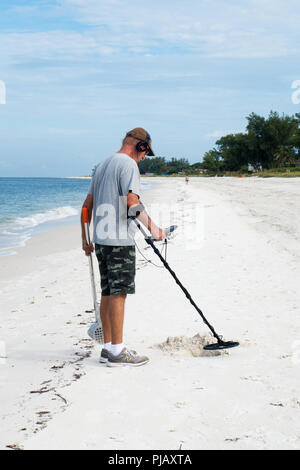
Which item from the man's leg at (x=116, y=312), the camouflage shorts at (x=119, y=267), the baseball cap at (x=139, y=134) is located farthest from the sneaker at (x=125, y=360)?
the baseball cap at (x=139, y=134)

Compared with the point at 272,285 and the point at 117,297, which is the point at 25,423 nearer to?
the point at 117,297

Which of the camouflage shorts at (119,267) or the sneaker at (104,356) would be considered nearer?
the camouflage shorts at (119,267)

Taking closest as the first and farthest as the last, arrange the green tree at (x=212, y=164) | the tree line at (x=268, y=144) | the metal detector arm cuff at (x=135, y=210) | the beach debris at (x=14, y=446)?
the beach debris at (x=14, y=446), the metal detector arm cuff at (x=135, y=210), the tree line at (x=268, y=144), the green tree at (x=212, y=164)

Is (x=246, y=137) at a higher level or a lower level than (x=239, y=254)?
higher

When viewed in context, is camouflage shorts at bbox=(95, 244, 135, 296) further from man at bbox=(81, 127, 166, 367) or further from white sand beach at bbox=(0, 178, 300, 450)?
white sand beach at bbox=(0, 178, 300, 450)

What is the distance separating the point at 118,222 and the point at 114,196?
0.70ft

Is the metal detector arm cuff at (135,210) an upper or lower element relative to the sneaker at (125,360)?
upper

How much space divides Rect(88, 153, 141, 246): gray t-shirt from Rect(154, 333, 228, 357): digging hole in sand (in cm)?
116

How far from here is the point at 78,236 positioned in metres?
15.2

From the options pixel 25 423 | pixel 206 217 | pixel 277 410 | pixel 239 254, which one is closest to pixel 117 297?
pixel 25 423

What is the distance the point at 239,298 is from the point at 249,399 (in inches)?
117

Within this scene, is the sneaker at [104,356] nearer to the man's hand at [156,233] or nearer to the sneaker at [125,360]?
the sneaker at [125,360]

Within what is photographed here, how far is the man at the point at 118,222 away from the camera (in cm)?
379

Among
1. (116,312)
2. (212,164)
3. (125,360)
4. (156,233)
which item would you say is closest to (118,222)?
(156,233)
